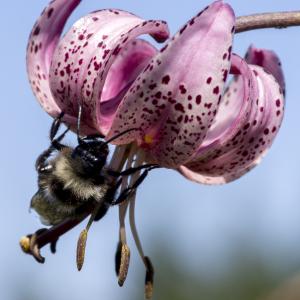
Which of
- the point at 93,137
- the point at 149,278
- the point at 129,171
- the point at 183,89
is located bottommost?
the point at 149,278

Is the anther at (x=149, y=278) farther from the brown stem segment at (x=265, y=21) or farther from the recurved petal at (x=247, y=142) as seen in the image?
the brown stem segment at (x=265, y=21)

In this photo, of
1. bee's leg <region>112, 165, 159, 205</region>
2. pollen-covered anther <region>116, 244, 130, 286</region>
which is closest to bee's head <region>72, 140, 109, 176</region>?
bee's leg <region>112, 165, 159, 205</region>

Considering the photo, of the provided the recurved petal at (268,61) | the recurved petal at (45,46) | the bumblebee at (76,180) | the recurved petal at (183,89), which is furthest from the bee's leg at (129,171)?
the recurved petal at (268,61)

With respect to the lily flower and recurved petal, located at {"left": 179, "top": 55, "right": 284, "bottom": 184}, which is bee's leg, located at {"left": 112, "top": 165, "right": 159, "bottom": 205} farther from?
recurved petal, located at {"left": 179, "top": 55, "right": 284, "bottom": 184}

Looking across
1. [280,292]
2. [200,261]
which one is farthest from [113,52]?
[200,261]

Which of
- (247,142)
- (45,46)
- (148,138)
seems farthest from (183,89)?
(45,46)

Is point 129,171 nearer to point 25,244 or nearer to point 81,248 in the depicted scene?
point 81,248
